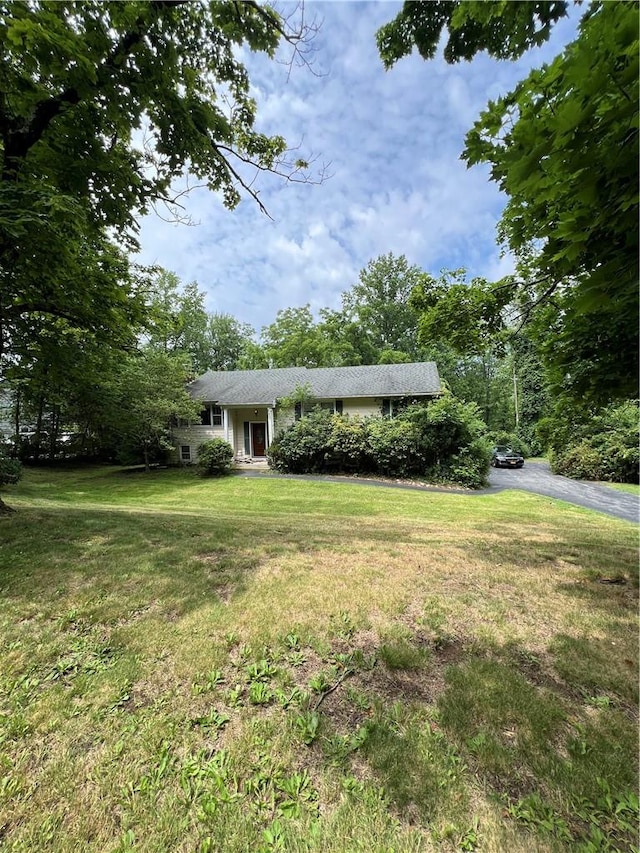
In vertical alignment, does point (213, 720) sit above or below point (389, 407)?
below

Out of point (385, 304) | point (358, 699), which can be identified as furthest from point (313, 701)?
point (385, 304)

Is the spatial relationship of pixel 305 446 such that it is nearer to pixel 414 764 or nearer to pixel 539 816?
pixel 414 764

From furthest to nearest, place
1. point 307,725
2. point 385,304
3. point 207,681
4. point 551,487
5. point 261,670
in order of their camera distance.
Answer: point 385,304 → point 551,487 → point 261,670 → point 207,681 → point 307,725

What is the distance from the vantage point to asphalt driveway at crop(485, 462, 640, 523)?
36.6ft

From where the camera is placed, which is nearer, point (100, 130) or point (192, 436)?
point (100, 130)

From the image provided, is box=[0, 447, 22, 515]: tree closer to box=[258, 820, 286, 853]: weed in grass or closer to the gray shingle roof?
the gray shingle roof

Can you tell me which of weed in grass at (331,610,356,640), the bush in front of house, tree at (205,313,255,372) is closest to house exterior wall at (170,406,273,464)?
the bush in front of house

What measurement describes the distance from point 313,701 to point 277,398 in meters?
18.4

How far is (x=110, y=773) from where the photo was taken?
181 cm

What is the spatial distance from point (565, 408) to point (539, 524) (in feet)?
15.7

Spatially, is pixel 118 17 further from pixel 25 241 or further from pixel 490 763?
pixel 490 763

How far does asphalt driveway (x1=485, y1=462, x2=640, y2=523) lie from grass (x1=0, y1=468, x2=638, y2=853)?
8.44m

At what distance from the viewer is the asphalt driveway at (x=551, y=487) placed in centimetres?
1137

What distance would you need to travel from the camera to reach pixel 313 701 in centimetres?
230
